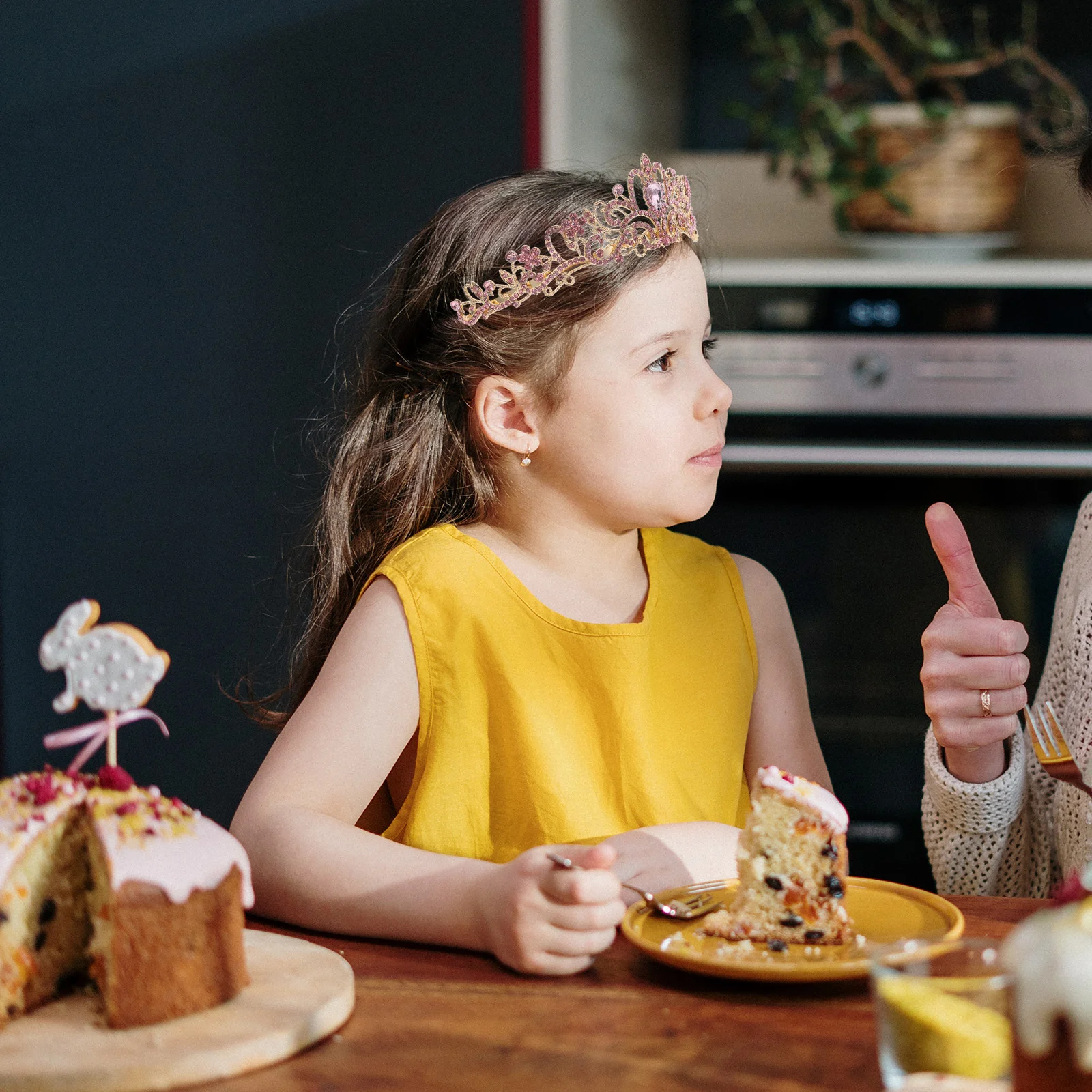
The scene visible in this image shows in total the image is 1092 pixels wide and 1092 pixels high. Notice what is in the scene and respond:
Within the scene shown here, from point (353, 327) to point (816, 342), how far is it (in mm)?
803

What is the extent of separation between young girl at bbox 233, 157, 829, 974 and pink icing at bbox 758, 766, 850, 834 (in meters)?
0.24

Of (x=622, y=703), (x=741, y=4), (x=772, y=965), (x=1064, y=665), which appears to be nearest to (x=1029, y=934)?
(x=772, y=965)

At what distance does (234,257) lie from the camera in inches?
91.3

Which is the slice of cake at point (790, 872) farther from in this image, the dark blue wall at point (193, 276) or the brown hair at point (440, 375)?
the dark blue wall at point (193, 276)

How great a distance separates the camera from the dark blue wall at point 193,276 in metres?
2.27

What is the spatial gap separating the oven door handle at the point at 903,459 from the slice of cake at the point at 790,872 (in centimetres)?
115

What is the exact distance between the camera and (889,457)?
6.50 ft

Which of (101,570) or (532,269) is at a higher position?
(532,269)

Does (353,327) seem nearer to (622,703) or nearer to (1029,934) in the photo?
(622,703)

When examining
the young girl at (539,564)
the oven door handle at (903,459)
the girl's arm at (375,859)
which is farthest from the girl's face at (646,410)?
the oven door handle at (903,459)

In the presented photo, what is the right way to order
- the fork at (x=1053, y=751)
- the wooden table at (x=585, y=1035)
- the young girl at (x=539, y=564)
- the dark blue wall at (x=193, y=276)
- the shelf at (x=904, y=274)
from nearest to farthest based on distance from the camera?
1. the wooden table at (x=585, y=1035)
2. the fork at (x=1053, y=751)
3. the young girl at (x=539, y=564)
4. the shelf at (x=904, y=274)
5. the dark blue wall at (x=193, y=276)

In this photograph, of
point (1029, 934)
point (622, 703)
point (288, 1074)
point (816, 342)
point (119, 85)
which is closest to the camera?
point (1029, 934)

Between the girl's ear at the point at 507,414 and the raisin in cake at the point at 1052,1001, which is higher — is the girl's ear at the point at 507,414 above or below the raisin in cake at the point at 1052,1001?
above

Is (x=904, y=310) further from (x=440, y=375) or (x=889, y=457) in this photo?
(x=440, y=375)
